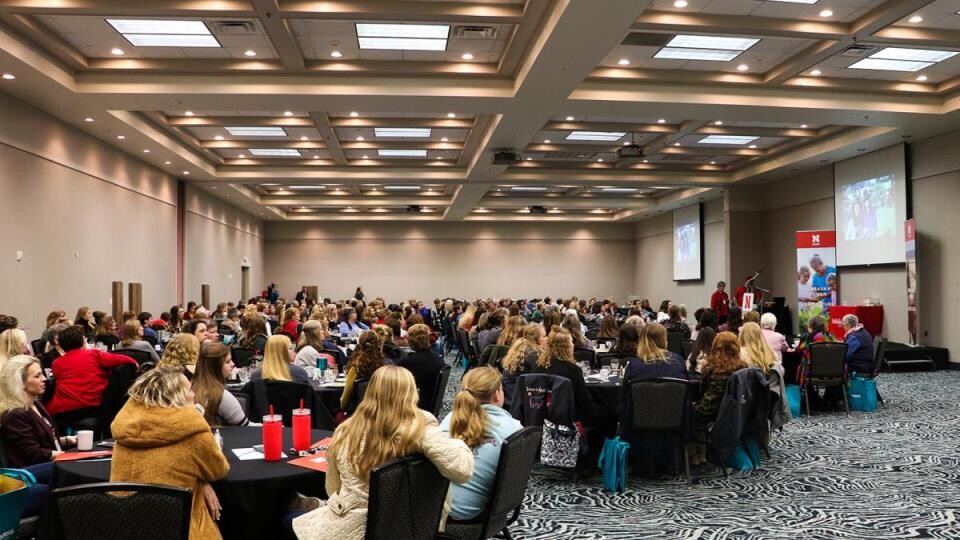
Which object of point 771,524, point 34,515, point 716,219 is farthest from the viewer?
point 716,219

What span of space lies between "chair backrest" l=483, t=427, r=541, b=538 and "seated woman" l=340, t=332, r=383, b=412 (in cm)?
273

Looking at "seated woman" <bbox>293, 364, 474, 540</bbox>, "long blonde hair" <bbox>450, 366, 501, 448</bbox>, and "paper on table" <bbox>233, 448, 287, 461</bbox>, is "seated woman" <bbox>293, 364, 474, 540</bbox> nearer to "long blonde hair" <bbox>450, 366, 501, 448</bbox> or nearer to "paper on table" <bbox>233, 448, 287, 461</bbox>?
"long blonde hair" <bbox>450, 366, 501, 448</bbox>

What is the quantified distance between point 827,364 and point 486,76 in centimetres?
590

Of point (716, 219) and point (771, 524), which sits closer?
point (771, 524)

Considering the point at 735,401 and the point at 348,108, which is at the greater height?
the point at 348,108

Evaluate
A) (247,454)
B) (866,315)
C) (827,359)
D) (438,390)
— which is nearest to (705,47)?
(827,359)

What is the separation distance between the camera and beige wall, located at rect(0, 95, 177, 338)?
10398mm

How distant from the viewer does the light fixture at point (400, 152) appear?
634 inches

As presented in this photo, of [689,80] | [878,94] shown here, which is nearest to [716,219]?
[878,94]

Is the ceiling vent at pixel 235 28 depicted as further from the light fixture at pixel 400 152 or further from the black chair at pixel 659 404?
the light fixture at pixel 400 152

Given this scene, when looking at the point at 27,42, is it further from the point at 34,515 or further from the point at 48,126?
the point at 34,515

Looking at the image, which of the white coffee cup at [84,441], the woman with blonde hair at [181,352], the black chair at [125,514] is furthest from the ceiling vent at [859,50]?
the black chair at [125,514]

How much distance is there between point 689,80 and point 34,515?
393 inches

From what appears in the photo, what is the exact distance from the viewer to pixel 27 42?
29.1 feet
